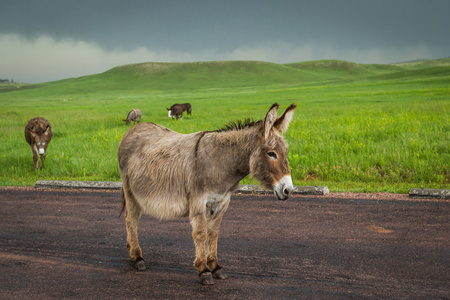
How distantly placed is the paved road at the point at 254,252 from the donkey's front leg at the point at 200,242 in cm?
15

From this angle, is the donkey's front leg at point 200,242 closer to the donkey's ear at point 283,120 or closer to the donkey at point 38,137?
the donkey's ear at point 283,120

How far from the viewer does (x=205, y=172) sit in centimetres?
523

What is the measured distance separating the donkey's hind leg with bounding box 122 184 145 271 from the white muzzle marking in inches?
93.6

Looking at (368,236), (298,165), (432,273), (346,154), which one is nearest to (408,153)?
(346,154)

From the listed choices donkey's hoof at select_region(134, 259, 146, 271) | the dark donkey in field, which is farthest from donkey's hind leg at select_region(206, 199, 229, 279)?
donkey's hoof at select_region(134, 259, 146, 271)

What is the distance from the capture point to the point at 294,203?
9.25m

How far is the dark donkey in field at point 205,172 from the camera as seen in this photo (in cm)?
489

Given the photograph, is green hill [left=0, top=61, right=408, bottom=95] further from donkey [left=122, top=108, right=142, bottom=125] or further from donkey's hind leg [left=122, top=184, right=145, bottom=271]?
donkey's hind leg [left=122, top=184, right=145, bottom=271]

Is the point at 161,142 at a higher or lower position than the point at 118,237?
higher

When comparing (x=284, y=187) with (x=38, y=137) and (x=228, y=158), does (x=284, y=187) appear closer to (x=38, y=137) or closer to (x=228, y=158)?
(x=228, y=158)

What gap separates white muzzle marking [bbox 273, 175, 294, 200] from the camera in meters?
4.70

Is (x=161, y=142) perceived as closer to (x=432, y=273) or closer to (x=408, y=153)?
(x=432, y=273)

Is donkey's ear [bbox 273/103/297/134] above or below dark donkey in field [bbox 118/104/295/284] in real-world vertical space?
above

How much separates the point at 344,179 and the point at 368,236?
5.01 metres
